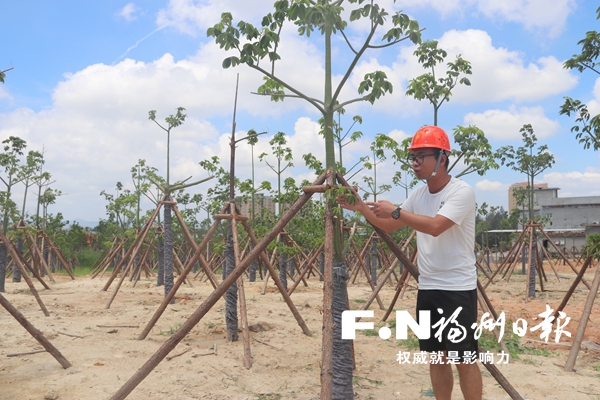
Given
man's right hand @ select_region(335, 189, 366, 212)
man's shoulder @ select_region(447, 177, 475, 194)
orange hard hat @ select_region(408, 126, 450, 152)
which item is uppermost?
orange hard hat @ select_region(408, 126, 450, 152)

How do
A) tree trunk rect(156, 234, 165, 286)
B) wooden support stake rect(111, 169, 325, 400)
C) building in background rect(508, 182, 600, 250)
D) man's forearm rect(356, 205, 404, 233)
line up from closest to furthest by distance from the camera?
man's forearm rect(356, 205, 404, 233)
wooden support stake rect(111, 169, 325, 400)
tree trunk rect(156, 234, 165, 286)
building in background rect(508, 182, 600, 250)

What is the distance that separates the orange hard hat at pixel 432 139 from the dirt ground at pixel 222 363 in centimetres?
254

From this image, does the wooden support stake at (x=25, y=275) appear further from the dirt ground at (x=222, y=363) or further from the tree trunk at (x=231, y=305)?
the tree trunk at (x=231, y=305)

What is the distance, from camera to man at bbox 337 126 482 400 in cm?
290

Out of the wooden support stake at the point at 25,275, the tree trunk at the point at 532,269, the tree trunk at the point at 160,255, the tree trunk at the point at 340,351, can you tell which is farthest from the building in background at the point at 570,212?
the tree trunk at the point at 340,351

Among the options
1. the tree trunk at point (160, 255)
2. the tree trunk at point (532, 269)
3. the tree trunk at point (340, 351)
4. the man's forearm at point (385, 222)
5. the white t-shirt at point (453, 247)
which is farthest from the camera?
the tree trunk at point (160, 255)

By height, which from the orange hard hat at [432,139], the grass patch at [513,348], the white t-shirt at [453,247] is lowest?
the grass patch at [513,348]

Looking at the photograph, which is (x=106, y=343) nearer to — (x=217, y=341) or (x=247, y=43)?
(x=217, y=341)

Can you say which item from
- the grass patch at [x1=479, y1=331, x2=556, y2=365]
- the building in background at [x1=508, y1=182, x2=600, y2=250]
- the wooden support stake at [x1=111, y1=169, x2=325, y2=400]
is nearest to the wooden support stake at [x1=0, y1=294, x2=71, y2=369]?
the wooden support stake at [x1=111, y1=169, x2=325, y2=400]

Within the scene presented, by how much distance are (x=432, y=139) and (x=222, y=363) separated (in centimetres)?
354

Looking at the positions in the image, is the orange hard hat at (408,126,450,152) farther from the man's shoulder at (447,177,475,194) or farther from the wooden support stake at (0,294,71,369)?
the wooden support stake at (0,294,71,369)

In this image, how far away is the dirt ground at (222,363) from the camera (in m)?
4.37

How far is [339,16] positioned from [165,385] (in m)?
3.79

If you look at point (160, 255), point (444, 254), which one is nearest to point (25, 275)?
point (160, 255)
